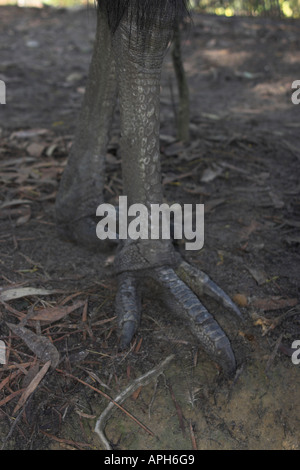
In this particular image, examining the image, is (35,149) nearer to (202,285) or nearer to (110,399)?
(202,285)

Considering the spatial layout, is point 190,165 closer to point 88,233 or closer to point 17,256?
point 88,233

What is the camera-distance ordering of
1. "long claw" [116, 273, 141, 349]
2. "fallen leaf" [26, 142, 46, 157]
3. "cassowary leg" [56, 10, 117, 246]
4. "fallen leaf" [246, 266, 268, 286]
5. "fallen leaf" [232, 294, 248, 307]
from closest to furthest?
"long claw" [116, 273, 141, 349]
"fallen leaf" [232, 294, 248, 307]
"fallen leaf" [246, 266, 268, 286]
"cassowary leg" [56, 10, 117, 246]
"fallen leaf" [26, 142, 46, 157]

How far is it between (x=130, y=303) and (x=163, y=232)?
0.44 metres

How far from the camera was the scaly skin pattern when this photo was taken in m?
2.58

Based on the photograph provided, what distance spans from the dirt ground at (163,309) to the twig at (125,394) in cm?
3

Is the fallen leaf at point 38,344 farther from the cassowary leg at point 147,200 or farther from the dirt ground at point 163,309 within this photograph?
the cassowary leg at point 147,200

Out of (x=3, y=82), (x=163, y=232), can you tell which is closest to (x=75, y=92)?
(x=3, y=82)

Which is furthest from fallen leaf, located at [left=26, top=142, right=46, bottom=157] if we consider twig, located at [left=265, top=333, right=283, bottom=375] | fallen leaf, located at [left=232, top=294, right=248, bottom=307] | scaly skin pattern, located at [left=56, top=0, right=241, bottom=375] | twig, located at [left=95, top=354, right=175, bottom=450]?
twig, located at [left=265, top=333, right=283, bottom=375]

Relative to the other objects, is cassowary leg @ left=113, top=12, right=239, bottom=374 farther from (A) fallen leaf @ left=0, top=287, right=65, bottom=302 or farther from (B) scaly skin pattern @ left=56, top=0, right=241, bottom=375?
(A) fallen leaf @ left=0, top=287, right=65, bottom=302

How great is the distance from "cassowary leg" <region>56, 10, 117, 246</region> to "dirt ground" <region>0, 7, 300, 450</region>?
0.14 meters

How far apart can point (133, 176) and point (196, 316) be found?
0.83m

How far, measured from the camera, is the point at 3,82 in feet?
21.8

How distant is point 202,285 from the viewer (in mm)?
2934

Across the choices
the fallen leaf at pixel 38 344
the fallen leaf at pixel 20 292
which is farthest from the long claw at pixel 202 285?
the fallen leaf at pixel 38 344
